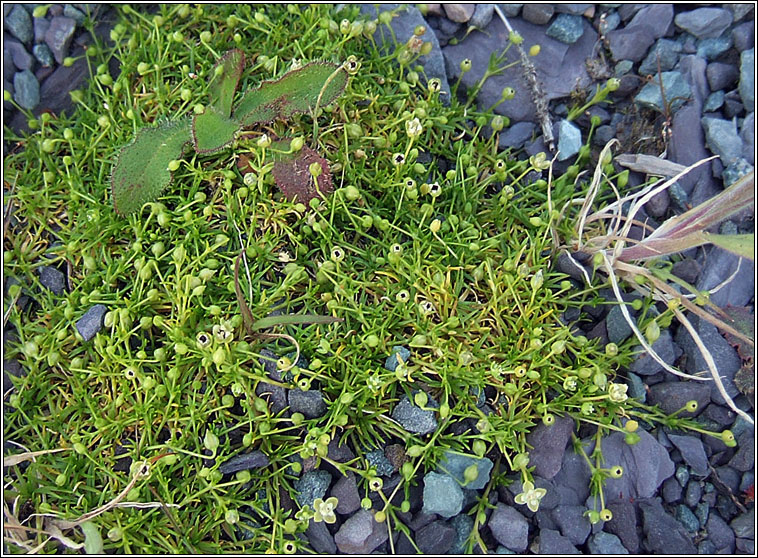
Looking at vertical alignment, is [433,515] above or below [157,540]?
below

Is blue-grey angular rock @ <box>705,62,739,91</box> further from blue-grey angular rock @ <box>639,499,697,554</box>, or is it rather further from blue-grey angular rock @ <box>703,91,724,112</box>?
blue-grey angular rock @ <box>639,499,697,554</box>

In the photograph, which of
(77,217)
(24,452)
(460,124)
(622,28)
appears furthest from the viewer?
(622,28)

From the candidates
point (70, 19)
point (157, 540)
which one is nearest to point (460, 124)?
point (70, 19)

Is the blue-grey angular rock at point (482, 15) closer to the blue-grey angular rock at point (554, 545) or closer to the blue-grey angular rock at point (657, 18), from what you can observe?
the blue-grey angular rock at point (657, 18)

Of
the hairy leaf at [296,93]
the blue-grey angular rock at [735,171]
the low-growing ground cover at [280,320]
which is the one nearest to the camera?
the low-growing ground cover at [280,320]

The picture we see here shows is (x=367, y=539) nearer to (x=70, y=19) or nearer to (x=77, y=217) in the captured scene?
(x=77, y=217)

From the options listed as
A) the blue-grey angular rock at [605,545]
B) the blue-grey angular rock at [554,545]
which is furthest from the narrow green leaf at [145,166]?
the blue-grey angular rock at [605,545]
